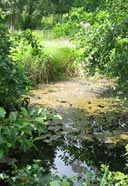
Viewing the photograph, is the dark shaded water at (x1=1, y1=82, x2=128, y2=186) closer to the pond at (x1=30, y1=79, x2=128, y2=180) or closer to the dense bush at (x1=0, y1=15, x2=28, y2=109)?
the pond at (x1=30, y1=79, x2=128, y2=180)

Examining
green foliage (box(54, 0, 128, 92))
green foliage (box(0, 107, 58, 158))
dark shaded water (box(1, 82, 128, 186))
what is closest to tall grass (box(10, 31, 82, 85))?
dark shaded water (box(1, 82, 128, 186))

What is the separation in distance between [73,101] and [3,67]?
3586mm

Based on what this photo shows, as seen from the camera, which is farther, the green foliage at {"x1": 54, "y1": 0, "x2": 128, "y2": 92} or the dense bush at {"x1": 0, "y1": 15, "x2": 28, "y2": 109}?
the green foliage at {"x1": 54, "y1": 0, "x2": 128, "y2": 92}

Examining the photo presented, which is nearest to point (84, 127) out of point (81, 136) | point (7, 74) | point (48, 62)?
point (81, 136)

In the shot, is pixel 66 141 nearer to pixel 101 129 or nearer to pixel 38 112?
pixel 101 129

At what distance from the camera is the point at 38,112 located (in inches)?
72.2

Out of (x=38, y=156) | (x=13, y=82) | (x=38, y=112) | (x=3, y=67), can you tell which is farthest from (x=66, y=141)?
(x=38, y=112)

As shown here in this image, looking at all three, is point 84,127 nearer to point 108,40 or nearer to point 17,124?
point 108,40

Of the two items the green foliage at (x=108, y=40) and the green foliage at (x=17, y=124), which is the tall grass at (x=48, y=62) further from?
the green foliage at (x=17, y=124)

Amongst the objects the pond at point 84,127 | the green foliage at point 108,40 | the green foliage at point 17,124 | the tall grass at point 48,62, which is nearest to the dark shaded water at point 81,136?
the pond at point 84,127

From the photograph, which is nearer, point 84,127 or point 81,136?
point 81,136

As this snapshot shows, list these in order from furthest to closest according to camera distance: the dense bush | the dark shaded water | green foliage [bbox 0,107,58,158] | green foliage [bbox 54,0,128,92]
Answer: green foliage [bbox 54,0,128,92], the dark shaded water, the dense bush, green foliage [bbox 0,107,58,158]

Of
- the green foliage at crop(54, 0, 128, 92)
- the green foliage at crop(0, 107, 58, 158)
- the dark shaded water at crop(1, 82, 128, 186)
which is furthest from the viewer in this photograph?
the green foliage at crop(54, 0, 128, 92)

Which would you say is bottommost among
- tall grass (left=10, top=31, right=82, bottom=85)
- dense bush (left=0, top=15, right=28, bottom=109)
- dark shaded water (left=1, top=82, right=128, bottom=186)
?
dark shaded water (left=1, top=82, right=128, bottom=186)
